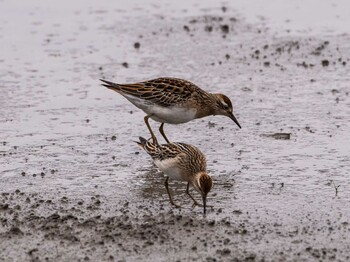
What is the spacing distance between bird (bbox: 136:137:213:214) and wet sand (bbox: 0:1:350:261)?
252mm

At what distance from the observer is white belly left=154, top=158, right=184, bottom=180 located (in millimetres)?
9805

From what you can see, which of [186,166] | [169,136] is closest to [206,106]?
[169,136]

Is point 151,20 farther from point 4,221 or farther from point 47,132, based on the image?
point 4,221

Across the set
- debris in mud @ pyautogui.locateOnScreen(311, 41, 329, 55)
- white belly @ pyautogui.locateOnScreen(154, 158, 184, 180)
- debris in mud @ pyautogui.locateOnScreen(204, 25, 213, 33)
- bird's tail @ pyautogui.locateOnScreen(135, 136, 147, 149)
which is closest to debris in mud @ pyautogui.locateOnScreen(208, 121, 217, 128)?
bird's tail @ pyautogui.locateOnScreen(135, 136, 147, 149)

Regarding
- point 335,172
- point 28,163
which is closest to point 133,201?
point 28,163

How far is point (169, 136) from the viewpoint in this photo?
12258 millimetres

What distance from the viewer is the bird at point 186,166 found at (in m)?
9.42

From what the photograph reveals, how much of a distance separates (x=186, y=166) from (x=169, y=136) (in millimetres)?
2602

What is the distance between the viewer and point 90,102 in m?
13.5

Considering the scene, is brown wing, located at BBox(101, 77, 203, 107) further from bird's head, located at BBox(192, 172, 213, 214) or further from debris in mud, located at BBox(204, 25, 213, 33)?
debris in mud, located at BBox(204, 25, 213, 33)

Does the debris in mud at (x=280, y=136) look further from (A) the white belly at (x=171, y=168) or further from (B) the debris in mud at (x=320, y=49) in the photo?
(B) the debris in mud at (x=320, y=49)

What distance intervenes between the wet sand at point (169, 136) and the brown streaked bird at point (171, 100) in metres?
0.43

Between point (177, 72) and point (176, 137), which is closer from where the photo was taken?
point (176, 137)

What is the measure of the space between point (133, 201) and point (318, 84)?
520 cm
